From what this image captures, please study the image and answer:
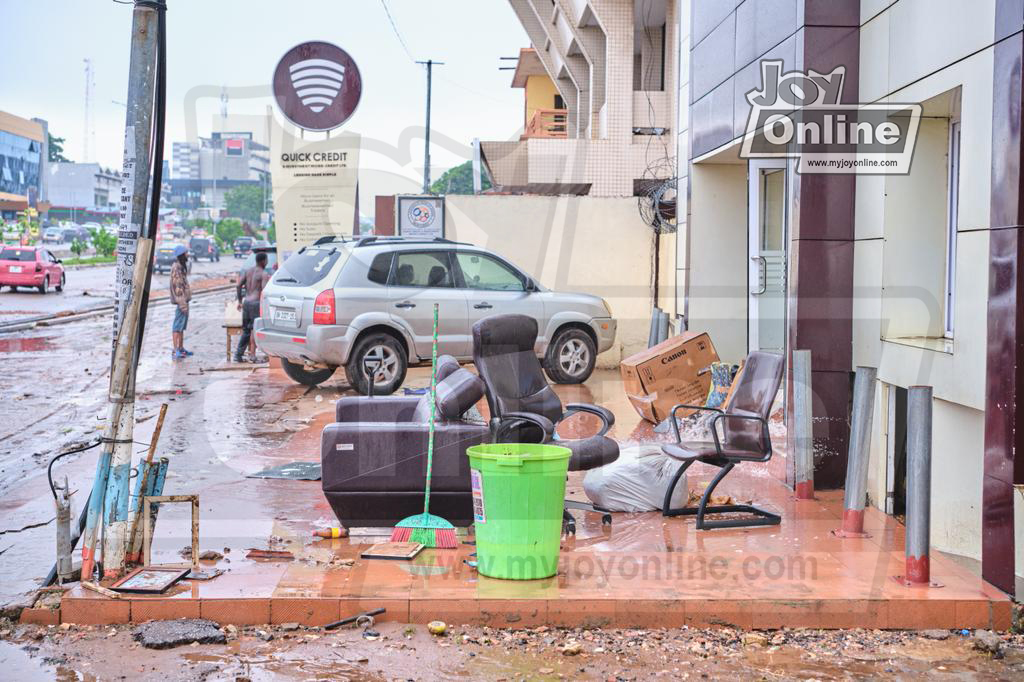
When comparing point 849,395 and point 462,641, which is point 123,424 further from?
point 849,395

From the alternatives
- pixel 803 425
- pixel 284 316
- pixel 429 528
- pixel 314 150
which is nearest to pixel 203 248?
pixel 314 150

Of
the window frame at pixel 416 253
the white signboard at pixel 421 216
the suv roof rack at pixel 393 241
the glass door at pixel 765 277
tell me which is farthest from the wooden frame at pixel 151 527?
the white signboard at pixel 421 216

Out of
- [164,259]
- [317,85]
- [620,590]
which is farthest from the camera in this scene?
[164,259]

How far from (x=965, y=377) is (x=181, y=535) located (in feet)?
16.9

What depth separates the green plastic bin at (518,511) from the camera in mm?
5992

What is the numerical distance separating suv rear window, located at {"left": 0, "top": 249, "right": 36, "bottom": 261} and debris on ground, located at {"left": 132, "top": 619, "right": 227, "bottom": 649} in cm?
3335

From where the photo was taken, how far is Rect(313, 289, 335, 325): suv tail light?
13227 millimetres

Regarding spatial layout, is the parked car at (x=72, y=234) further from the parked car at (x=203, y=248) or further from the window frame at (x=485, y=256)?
the window frame at (x=485, y=256)

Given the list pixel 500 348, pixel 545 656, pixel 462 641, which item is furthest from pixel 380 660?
pixel 500 348

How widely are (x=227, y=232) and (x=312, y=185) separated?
10353cm

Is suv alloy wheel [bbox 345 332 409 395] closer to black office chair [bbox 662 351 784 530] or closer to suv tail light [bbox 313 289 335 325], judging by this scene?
suv tail light [bbox 313 289 335 325]

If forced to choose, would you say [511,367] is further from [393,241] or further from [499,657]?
[393,241]

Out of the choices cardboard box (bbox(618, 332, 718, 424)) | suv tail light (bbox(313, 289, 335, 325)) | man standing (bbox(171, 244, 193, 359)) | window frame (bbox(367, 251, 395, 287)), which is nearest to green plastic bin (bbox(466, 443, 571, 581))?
cardboard box (bbox(618, 332, 718, 424))

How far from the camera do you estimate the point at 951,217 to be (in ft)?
25.3
